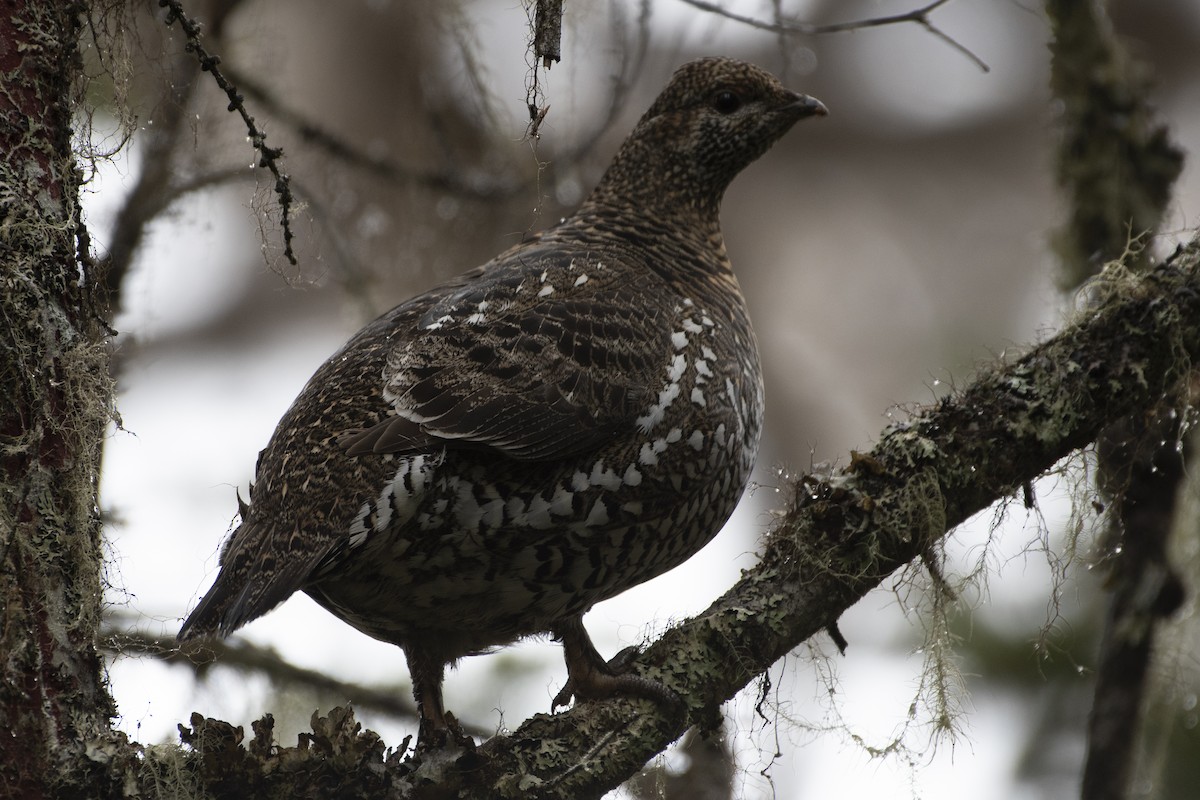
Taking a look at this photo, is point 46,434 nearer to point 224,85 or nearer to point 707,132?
point 224,85

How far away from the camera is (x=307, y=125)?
505 cm

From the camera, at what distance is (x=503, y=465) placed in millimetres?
3506

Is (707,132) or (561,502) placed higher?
(707,132)

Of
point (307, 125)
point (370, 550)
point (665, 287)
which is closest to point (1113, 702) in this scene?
point (665, 287)

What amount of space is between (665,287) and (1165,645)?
7.14ft

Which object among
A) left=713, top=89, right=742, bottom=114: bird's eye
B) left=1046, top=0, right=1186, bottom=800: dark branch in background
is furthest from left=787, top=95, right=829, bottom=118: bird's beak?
left=1046, top=0, right=1186, bottom=800: dark branch in background

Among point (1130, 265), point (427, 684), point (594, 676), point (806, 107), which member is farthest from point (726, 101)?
point (427, 684)

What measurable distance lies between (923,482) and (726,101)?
230cm

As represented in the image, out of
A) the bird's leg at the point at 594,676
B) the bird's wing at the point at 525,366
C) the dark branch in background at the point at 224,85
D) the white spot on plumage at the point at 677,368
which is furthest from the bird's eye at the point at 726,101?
the dark branch in background at the point at 224,85

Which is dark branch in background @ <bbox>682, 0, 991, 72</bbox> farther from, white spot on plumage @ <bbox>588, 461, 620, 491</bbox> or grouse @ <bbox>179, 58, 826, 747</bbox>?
white spot on plumage @ <bbox>588, 461, 620, 491</bbox>

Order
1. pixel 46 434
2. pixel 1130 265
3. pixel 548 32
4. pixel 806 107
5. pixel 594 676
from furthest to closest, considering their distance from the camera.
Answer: pixel 806 107
pixel 1130 265
pixel 594 676
pixel 548 32
pixel 46 434

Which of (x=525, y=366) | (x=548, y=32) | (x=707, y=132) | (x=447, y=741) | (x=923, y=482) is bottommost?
(x=447, y=741)

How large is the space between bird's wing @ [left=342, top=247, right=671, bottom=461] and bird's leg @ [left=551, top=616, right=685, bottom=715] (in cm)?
71

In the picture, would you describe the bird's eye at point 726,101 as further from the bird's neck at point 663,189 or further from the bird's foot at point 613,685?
the bird's foot at point 613,685
